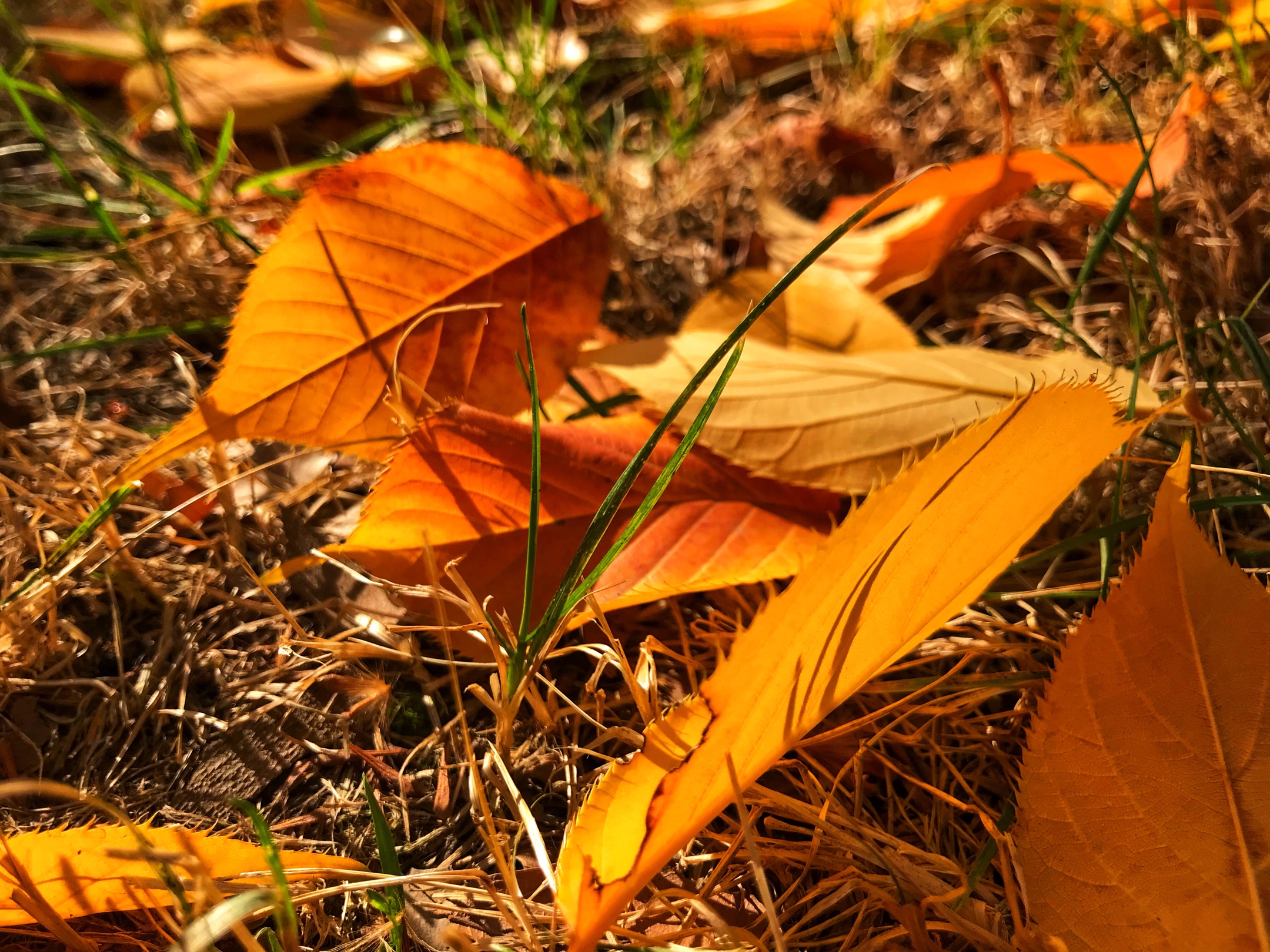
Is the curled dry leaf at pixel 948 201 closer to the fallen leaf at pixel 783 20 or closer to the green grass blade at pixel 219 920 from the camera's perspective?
the fallen leaf at pixel 783 20

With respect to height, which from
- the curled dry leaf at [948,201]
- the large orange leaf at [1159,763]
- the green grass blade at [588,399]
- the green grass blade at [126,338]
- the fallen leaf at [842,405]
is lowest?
the large orange leaf at [1159,763]

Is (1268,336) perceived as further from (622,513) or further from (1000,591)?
(622,513)

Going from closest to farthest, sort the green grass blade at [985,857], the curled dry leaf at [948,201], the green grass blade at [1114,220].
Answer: the green grass blade at [985,857], the green grass blade at [1114,220], the curled dry leaf at [948,201]

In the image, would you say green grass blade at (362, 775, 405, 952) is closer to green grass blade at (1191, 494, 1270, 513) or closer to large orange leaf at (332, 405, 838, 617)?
large orange leaf at (332, 405, 838, 617)

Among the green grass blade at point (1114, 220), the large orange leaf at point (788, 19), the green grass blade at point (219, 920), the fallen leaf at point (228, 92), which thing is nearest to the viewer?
the green grass blade at point (219, 920)

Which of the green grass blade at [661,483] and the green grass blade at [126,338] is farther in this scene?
the green grass blade at [126,338]

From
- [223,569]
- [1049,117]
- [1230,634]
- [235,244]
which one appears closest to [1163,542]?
[1230,634]

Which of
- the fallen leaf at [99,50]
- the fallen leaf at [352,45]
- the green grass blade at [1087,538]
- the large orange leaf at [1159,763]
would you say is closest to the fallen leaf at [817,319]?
the green grass blade at [1087,538]
